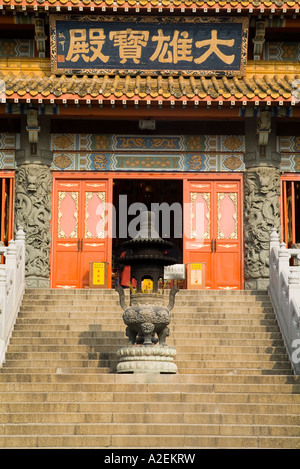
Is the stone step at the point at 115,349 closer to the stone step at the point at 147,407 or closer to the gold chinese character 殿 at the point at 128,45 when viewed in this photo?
the stone step at the point at 147,407

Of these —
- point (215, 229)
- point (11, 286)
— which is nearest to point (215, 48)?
point (215, 229)

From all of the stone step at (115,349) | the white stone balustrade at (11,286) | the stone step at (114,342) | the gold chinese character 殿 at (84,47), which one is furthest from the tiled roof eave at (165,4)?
the stone step at (115,349)

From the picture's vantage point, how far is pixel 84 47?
18656 millimetres

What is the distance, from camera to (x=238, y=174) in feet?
59.8

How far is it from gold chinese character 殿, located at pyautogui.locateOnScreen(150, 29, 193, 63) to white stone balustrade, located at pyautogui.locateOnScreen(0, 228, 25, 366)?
511 centimetres

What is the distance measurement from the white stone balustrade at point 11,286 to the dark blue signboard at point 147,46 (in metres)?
4.44

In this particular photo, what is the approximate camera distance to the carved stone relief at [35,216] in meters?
17.5

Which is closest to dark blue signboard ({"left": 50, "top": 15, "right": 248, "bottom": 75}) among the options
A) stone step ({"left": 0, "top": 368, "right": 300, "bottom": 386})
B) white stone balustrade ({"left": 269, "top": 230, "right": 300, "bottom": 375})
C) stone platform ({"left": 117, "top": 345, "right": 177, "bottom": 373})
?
white stone balustrade ({"left": 269, "top": 230, "right": 300, "bottom": 375})

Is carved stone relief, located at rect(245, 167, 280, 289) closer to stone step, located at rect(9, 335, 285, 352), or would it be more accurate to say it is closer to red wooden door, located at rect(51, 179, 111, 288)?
red wooden door, located at rect(51, 179, 111, 288)

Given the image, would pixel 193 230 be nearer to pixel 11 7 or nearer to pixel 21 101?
pixel 21 101

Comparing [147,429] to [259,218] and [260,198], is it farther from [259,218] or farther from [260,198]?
[260,198]

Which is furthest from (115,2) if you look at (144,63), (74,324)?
(74,324)
